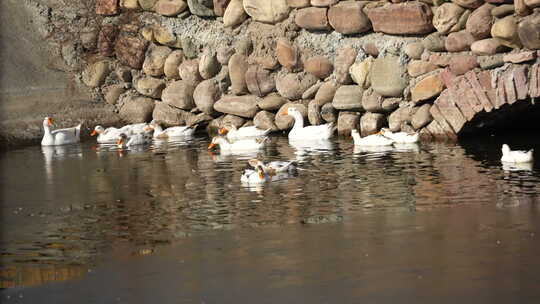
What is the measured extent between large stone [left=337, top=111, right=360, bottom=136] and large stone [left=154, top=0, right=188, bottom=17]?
4930 millimetres

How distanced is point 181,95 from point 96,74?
2.64 metres

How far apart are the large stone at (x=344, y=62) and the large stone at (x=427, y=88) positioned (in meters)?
1.61

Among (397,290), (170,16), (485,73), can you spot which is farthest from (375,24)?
(397,290)

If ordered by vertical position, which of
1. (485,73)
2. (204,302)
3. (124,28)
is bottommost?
(204,302)

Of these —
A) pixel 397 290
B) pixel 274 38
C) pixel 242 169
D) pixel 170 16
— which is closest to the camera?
pixel 397 290

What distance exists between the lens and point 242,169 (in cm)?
1533

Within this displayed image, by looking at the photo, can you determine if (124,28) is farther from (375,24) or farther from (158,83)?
(375,24)

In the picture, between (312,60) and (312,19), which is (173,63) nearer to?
(312,60)

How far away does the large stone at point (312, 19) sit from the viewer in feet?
61.7

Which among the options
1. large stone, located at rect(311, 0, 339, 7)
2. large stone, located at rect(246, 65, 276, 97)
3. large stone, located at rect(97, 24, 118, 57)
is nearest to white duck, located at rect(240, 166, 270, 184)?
large stone, located at rect(311, 0, 339, 7)

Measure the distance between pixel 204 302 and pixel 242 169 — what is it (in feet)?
24.2

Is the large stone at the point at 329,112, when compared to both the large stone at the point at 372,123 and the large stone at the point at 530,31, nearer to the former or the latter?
the large stone at the point at 372,123

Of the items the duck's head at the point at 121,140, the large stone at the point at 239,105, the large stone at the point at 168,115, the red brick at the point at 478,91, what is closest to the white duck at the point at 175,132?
the large stone at the point at 239,105

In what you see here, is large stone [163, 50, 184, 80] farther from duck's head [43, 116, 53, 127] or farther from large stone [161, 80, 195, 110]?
duck's head [43, 116, 53, 127]
